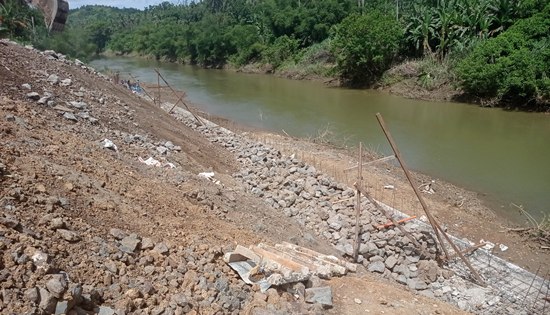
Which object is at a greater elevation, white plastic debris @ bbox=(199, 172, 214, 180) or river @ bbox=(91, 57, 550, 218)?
white plastic debris @ bbox=(199, 172, 214, 180)

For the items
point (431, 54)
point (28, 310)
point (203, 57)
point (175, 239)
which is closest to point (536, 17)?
point (431, 54)

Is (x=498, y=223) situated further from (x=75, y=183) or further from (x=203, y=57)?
(x=203, y=57)

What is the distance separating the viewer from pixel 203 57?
4850 cm

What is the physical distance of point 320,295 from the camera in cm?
428

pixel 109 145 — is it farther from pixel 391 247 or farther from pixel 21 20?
pixel 21 20

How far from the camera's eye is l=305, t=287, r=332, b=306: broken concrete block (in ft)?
13.8

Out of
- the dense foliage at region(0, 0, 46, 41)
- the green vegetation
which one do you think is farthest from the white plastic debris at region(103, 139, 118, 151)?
the dense foliage at region(0, 0, 46, 41)

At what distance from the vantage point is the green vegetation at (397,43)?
1992cm

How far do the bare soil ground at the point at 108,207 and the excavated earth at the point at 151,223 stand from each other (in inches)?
0.7

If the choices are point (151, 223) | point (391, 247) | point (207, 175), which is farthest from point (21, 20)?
point (391, 247)

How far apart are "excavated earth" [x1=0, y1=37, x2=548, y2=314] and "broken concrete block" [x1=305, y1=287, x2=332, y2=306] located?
0.30ft

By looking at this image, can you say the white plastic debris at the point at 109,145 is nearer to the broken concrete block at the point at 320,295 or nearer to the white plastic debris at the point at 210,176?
the white plastic debris at the point at 210,176

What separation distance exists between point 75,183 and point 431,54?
2433 centimetres

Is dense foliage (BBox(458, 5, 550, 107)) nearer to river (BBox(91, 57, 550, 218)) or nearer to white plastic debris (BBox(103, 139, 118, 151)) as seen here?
river (BBox(91, 57, 550, 218))
